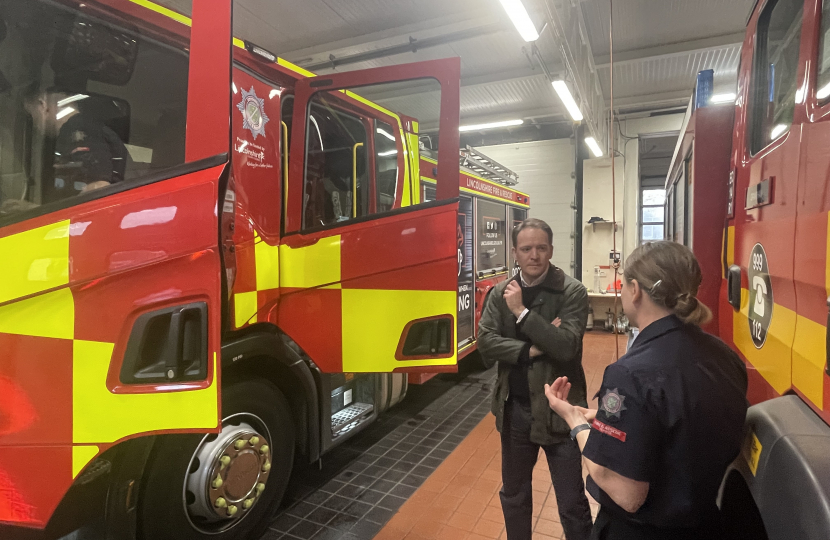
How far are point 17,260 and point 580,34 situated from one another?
5.63 meters

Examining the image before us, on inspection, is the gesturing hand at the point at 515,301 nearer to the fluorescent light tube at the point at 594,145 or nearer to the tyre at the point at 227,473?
the tyre at the point at 227,473

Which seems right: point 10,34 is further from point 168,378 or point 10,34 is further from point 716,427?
point 716,427

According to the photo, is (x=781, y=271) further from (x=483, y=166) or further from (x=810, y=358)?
(x=483, y=166)

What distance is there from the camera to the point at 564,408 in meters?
1.50

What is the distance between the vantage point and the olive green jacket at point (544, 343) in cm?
203

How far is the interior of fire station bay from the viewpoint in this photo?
45.1 inches

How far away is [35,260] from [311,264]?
1.27m

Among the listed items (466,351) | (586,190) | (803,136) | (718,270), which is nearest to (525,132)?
(586,190)

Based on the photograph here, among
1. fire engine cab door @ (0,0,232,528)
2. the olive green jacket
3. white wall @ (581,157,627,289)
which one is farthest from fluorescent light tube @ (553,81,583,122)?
fire engine cab door @ (0,0,232,528)

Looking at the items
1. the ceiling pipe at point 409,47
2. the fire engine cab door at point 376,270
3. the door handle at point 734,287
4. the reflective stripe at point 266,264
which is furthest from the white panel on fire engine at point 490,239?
the door handle at point 734,287

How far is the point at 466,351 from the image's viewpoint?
5324 mm

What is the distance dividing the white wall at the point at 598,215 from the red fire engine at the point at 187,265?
7.16 meters

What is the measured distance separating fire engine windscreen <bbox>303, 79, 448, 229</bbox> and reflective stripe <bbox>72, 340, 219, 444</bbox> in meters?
1.42

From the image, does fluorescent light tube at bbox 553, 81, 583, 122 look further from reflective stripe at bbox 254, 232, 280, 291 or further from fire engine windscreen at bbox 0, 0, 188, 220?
fire engine windscreen at bbox 0, 0, 188, 220
